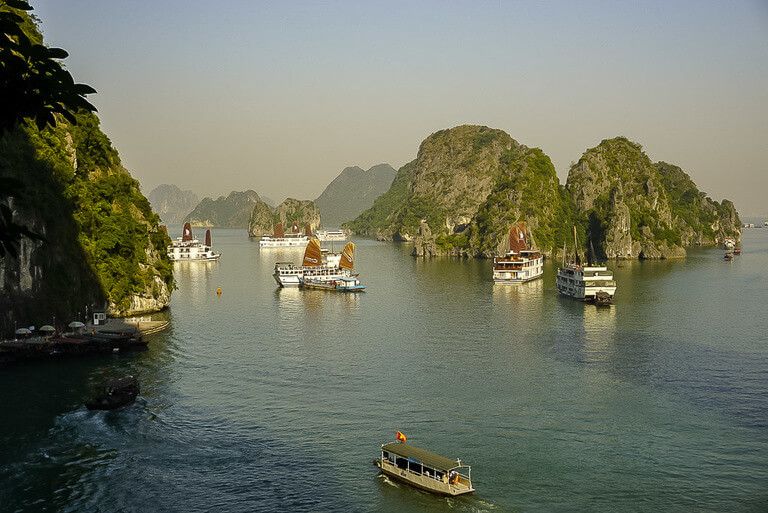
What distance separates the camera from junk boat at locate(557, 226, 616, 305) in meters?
111

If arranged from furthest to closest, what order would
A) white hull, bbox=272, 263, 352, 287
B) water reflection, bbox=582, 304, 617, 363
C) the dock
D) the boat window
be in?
white hull, bbox=272, 263, 352, 287 < water reflection, bbox=582, 304, 617, 363 < the dock < the boat window

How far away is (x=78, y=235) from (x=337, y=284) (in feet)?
172

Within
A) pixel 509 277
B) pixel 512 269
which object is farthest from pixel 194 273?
pixel 512 269

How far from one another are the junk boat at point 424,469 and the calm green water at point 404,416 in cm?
68

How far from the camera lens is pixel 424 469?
40750mm

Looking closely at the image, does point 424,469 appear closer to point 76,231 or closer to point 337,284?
point 76,231

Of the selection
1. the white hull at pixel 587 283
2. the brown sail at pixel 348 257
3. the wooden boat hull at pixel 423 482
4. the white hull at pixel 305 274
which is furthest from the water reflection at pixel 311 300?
the wooden boat hull at pixel 423 482

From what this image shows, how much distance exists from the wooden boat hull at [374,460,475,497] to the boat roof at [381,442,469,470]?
793 mm

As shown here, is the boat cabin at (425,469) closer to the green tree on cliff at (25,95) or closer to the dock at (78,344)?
the green tree on cliff at (25,95)

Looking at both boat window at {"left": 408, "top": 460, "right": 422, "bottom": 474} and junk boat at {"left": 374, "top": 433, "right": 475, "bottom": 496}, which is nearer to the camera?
junk boat at {"left": 374, "top": 433, "right": 475, "bottom": 496}

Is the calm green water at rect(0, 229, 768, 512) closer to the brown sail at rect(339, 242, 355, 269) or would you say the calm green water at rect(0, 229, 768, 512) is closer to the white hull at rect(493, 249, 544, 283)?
the brown sail at rect(339, 242, 355, 269)

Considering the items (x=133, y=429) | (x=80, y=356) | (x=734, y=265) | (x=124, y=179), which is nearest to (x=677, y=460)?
(x=133, y=429)

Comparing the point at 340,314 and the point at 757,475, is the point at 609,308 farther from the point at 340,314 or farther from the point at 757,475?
the point at 757,475

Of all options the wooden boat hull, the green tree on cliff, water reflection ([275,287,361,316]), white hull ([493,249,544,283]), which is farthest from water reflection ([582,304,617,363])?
the green tree on cliff
